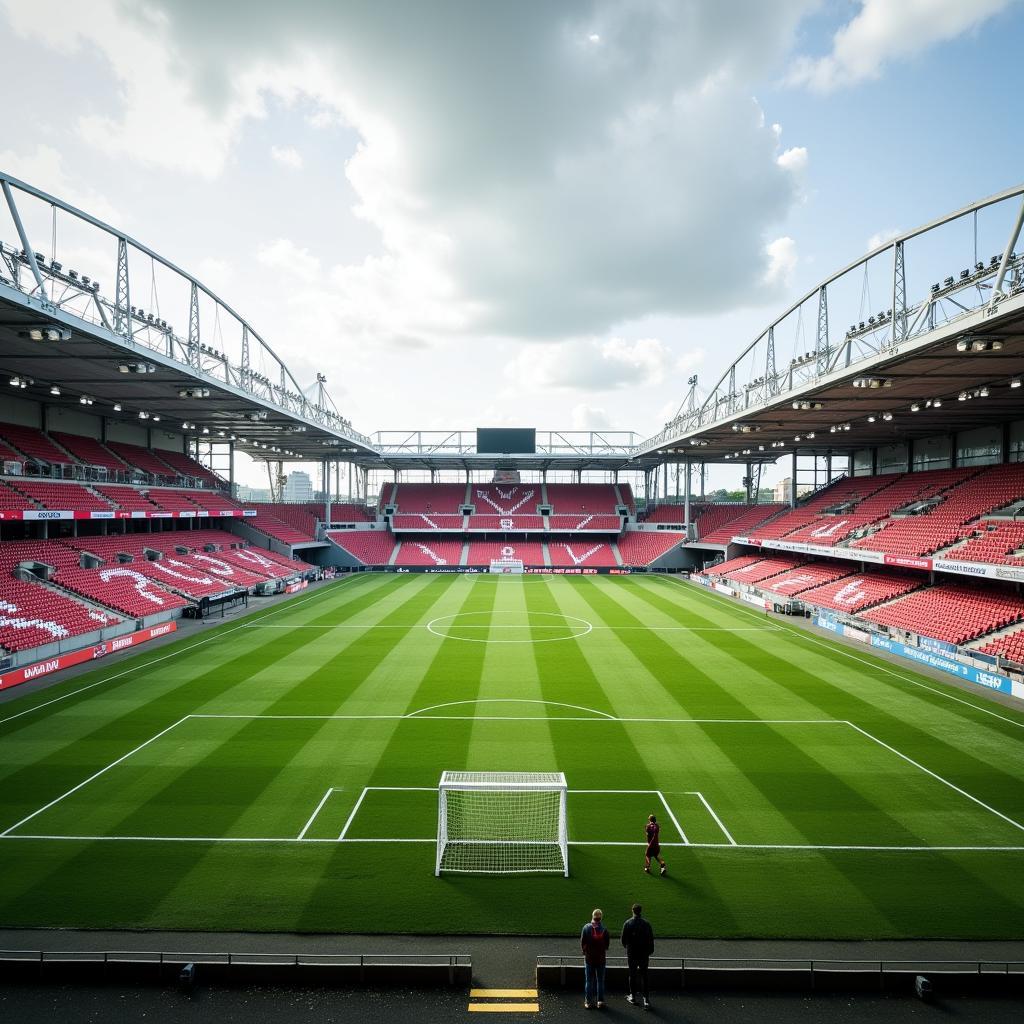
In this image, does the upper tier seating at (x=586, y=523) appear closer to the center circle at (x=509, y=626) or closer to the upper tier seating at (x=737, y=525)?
the upper tier seating at (x=737, y=525)

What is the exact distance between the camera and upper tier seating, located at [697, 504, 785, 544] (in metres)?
51.5

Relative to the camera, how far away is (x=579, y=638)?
2736 centimetres

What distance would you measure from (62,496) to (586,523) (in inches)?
1668

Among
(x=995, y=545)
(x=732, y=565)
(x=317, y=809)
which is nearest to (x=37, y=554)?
(x=317, y=809)

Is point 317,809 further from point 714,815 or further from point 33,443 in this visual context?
point 33,443

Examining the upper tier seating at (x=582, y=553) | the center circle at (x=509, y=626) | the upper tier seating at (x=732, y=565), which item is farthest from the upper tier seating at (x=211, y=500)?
the upper tier seating at (x=732, y=565)

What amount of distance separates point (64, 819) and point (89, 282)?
18953 millimetres

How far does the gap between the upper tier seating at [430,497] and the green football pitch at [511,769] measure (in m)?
39.3

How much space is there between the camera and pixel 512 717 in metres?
17.1

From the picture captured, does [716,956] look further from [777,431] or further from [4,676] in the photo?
[777,431]

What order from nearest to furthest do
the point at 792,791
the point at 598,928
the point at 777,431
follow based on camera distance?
the point at 598,928, the point at 792,791, the point at 777,431

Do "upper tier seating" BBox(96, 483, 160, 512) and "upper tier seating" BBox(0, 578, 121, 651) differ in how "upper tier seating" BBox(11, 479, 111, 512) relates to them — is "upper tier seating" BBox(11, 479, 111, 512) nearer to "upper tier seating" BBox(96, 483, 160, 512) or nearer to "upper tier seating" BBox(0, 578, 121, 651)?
"upper tier seating" BBox(96, 483, 160, 512)

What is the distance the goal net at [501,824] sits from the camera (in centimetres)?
1030

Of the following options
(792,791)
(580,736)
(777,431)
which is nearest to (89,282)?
(580,736)
